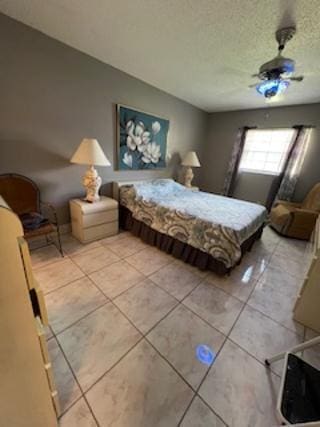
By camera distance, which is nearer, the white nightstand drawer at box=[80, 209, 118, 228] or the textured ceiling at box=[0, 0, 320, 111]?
the textured ceiling at box=[0, 0, 320, 111]

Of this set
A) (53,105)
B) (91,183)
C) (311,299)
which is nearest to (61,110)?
(53,105)

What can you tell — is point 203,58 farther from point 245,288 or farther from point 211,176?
point 211,176

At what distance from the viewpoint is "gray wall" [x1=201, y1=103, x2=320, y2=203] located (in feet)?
11.3

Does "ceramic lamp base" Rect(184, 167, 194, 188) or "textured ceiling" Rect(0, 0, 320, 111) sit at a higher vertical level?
"textured ceiling" Rect(0, 0, 320, 111)

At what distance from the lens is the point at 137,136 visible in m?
3.11

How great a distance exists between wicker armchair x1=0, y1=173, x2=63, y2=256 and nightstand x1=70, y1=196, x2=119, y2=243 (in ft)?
1.04

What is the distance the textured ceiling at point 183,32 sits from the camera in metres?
1.48

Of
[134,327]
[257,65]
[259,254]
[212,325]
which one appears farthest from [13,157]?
[259,254]

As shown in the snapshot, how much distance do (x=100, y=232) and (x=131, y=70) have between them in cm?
240

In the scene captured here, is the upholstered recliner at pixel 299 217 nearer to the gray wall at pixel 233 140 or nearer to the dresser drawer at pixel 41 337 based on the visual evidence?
the gray wall at pixel 233 140

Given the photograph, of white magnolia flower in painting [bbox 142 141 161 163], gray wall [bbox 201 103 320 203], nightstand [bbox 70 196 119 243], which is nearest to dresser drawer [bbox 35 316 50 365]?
nightstand [bbox 70 196 119 243]

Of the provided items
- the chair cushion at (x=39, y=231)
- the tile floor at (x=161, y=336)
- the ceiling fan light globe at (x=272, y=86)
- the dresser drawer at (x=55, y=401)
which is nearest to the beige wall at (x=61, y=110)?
the chair cushion at (x=39, y=231)

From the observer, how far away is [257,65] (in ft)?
7.42

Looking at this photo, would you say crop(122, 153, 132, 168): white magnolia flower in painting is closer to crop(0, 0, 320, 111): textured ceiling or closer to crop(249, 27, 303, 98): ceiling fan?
crop(0, 0, 320, 111): textured ceiling
